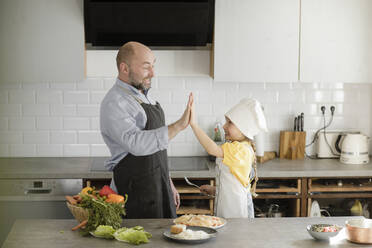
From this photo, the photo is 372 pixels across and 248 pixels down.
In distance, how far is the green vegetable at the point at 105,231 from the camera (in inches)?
97.7

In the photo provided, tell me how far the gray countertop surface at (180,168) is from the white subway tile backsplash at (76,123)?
0.90 feet

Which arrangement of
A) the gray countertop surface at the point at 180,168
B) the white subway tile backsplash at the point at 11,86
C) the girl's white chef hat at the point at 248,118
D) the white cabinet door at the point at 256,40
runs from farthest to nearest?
the white subway tile backsplash at the point at 11,86 → the white cabinet door at the point at 256,40 → the gray countertop surface at the point at 180,168 → the girl's white chef hat at the point at 248,118

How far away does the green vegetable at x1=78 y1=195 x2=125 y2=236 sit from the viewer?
252cm

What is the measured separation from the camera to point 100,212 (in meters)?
2.53

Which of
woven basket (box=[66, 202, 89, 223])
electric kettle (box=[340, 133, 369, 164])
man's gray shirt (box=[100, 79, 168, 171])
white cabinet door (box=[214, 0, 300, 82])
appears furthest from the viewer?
electric kettle (box=[340, 133, 369, 164])

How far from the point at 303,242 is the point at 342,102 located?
2601mm

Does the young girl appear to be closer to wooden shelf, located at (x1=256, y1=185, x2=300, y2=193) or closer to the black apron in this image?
the black apron

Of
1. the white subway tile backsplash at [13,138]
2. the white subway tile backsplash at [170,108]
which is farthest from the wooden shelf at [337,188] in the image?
the white subway tile backsplash at [13,138]

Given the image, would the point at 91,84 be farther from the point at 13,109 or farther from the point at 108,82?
the point at 13,109

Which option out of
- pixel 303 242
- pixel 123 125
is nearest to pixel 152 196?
pixel 123 125

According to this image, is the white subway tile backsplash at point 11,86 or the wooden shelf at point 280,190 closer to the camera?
the wooden shelf at point 280,190

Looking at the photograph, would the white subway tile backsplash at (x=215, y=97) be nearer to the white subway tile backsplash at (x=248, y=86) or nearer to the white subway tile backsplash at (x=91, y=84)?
the white subway tile backsplash at (x=248, y=86)

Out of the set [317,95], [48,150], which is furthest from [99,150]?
[317,95]

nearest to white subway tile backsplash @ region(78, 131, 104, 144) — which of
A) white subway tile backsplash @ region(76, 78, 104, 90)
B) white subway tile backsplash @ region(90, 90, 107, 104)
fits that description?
white subway tile backsplash @ region(90, 90, 107, 104)
